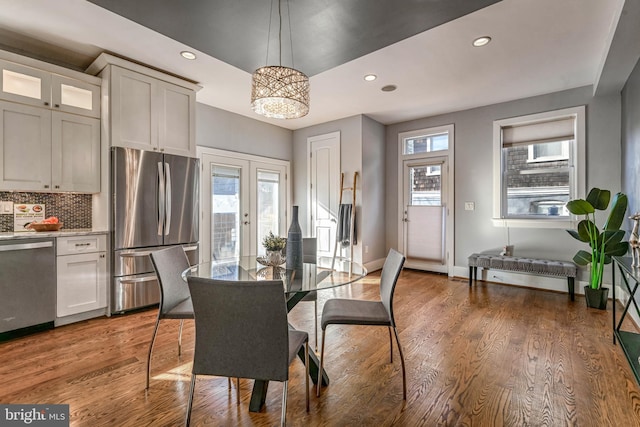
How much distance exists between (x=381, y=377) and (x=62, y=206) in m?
3.62

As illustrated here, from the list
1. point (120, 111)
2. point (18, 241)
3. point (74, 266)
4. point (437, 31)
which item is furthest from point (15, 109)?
point (437, 31)

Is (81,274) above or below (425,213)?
below

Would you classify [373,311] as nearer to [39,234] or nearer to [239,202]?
[39,234]

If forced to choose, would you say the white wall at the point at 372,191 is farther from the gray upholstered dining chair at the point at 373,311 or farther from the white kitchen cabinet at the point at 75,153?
the white kitchen cabinet at the point at 75,153

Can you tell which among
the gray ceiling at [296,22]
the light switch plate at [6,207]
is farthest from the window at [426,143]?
the light switch plate at [6,207]

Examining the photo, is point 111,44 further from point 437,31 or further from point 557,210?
point 557,210

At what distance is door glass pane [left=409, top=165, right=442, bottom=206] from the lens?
5145mm

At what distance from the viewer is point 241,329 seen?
1.30 m

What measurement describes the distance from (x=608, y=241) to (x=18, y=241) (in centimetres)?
572

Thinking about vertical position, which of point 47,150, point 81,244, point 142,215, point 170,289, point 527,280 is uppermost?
point 47,150

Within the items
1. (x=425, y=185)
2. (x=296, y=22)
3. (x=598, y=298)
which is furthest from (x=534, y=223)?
(x=296, y=22)

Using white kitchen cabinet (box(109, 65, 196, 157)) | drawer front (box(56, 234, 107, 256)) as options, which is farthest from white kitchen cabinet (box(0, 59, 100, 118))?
drawer front (box(56, 234, 107, 256))

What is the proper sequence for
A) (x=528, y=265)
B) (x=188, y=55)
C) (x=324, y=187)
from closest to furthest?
(x=188, y=55), (x=528, y=265), (x=324, y=187)

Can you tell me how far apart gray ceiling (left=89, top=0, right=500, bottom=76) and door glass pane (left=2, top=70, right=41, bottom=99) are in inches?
48.2
